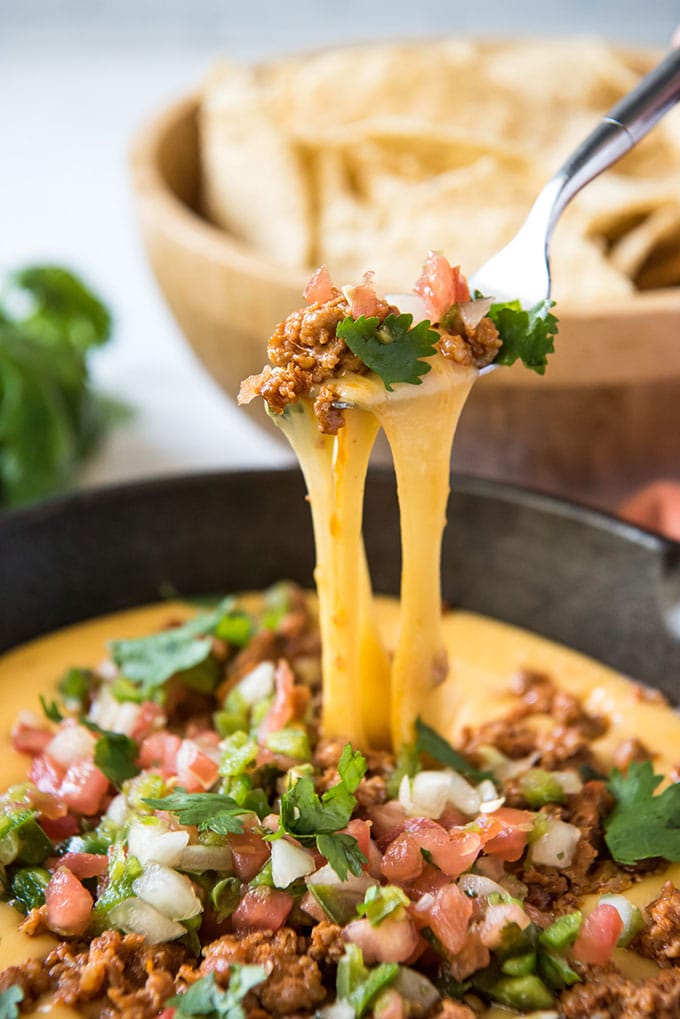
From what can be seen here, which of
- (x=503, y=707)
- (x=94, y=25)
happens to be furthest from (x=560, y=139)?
(x=94, y=25)

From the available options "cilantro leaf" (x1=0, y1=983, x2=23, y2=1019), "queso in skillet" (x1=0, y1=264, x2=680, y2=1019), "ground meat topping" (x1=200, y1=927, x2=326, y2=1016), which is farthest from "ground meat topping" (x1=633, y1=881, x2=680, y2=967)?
"cilantro leaf" (x1=0, y1=983, x2=23, y2=1019)

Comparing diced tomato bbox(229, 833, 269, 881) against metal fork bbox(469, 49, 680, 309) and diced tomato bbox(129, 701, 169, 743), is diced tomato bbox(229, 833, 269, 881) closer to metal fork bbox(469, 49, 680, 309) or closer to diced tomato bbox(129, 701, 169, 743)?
diced tomato bbox(129, 701, 169, 743)

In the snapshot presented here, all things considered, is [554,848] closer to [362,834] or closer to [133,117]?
[362,834]

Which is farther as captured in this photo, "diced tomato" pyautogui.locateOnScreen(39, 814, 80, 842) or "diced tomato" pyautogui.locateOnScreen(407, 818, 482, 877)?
"diced tomato" pyautogui.locateOnScreen(39, 814, 80, 842)

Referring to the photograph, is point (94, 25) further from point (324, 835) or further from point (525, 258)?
point (324, 835)

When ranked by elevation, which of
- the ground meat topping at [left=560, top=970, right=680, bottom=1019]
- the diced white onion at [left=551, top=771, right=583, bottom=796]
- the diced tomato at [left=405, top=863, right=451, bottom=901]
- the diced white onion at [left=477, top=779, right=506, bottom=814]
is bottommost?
the ground meat topping at [left=560, top=970, right=680, bottom=1019]

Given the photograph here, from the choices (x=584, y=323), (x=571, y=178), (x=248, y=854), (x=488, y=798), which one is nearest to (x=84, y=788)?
(x=248, y=854)

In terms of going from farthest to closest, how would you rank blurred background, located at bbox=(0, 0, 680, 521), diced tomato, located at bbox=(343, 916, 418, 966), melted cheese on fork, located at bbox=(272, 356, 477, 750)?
blurred background, located at bbox=(0, 0, 680, 521)
melted cheese on fork, located at bbox=(272, 356, 477, 750)
diced tomato, located at bbox=(343, 916, 418, 966)
